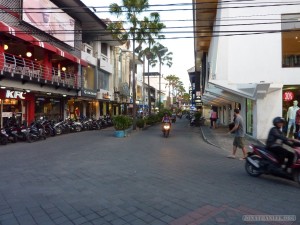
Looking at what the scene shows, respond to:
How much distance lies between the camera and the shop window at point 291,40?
15719 mm

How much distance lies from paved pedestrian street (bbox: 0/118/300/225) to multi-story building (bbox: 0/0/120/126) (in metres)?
8.67

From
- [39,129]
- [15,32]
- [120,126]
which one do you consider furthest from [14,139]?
[120,126]

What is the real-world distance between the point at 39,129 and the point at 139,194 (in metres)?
12.7

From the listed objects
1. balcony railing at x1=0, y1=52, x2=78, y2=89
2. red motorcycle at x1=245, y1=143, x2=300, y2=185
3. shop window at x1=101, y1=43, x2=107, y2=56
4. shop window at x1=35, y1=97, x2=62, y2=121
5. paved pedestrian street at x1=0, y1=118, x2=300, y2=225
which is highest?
shop window at x1=101, y1=43, x2=107, y2=56

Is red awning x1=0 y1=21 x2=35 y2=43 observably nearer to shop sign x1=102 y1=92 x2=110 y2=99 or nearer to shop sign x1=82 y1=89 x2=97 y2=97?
shop sign x1=82 y1=89 x2=97 y2=97

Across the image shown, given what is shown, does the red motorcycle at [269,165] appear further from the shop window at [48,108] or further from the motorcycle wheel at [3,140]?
the shop window at [48,108]

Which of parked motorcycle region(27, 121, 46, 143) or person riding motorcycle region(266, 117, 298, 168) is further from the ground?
person riding motorcycle region(266, 117, 298, 168)

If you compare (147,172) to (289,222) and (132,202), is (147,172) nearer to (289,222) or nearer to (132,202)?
(132,202)

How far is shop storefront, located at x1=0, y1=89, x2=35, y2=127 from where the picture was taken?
18.1 m

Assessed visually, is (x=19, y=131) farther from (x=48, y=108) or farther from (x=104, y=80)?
(x=104, y=80)

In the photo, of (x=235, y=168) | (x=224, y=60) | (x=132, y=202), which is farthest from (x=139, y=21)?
(x=132, y=202)

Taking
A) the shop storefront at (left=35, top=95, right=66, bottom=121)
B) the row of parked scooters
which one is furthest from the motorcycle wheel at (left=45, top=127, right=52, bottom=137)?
the shop storefront at (left=35, top=95, right=66, bottom=121)

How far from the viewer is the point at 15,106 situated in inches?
776

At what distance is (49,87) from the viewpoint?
2150cm
